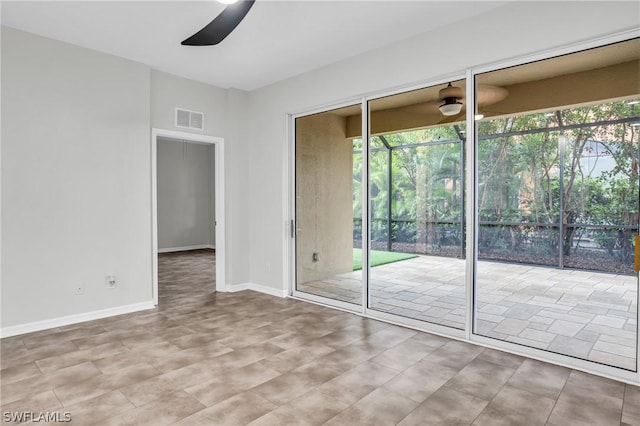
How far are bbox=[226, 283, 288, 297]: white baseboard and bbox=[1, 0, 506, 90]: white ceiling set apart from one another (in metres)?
3.00

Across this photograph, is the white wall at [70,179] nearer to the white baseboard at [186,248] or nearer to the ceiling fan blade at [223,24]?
the ceiling fan blade at [223,24]

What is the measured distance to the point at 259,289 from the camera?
5.60 metres

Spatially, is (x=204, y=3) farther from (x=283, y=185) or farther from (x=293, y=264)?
(x=293, y=264)

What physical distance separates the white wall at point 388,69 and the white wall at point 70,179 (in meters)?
1.56

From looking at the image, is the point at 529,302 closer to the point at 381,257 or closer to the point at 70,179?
the point at 381,257

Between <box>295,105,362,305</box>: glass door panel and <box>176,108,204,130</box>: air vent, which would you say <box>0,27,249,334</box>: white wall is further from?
<box>295,105,362,305</box>: glass door panel

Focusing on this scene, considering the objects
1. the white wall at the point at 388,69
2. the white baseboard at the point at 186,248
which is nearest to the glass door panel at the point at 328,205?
the white wall at the point at 388,69

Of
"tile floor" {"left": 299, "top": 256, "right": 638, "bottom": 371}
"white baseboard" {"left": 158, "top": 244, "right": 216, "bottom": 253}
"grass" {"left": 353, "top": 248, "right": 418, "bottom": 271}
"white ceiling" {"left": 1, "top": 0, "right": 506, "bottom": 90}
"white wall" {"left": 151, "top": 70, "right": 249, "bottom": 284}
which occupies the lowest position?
"white baseboard" {"left": 158, "top": 244, "right": 216, "bottom": 253}

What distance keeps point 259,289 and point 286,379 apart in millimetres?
2888

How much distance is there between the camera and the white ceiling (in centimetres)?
324

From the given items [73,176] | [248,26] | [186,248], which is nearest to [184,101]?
[73,176]

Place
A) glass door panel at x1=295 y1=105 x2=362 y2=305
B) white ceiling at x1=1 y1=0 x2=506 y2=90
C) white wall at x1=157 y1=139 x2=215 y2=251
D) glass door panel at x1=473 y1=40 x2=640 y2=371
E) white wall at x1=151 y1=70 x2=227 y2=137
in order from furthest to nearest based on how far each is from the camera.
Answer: white wall at x1=157 y1=139 x2=215 y2=251 < white wall at x1=151 y1=70 x2=227 y2=137 < glass door panel at x1=295 y1=105 x2=362 y2=305 < white ceiling at x1=1 y1=0 x2=506 y2=90 < glass door panel at x1=473 y1=40 x2=640 y2=371

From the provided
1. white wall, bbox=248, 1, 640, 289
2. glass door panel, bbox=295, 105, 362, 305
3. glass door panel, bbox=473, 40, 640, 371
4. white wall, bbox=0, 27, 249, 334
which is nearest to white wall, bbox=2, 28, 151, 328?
white wall, bbox=0, 27, 249, 334

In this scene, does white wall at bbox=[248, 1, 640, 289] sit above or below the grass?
above
